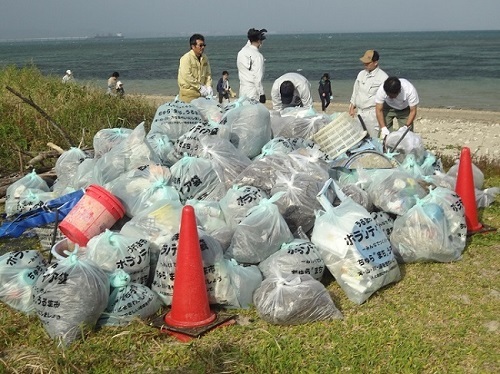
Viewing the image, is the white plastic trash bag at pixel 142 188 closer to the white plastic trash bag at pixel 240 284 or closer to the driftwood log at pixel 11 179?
the white plastic trash bag at pixel 240 284

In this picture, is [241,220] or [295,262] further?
[241,220]

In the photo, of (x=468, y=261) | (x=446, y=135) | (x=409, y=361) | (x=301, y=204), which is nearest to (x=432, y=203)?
(x=468, y=261)

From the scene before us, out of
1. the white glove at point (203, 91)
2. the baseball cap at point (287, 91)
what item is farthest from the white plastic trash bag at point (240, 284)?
the white glove at point (203, 91)

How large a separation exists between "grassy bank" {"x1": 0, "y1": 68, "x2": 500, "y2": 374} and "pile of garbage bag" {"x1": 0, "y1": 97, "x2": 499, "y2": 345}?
0.39 ft

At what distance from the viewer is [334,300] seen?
3900 mm

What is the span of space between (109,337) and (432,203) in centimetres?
266

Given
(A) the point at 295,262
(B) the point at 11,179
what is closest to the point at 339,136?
(A) the point at 295,262

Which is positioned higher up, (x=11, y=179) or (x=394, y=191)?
(x=394, y=191)

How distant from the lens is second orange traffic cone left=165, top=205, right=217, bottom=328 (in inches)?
136

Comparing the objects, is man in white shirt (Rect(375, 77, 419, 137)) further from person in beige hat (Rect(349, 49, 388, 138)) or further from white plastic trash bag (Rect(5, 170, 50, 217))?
white plastic trash bag (Rect(5, 170, 50, 217))

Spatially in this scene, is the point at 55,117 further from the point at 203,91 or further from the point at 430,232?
the point at 430,232

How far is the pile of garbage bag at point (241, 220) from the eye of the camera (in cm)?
353

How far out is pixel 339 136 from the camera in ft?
17.6

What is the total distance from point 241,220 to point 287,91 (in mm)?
2787
